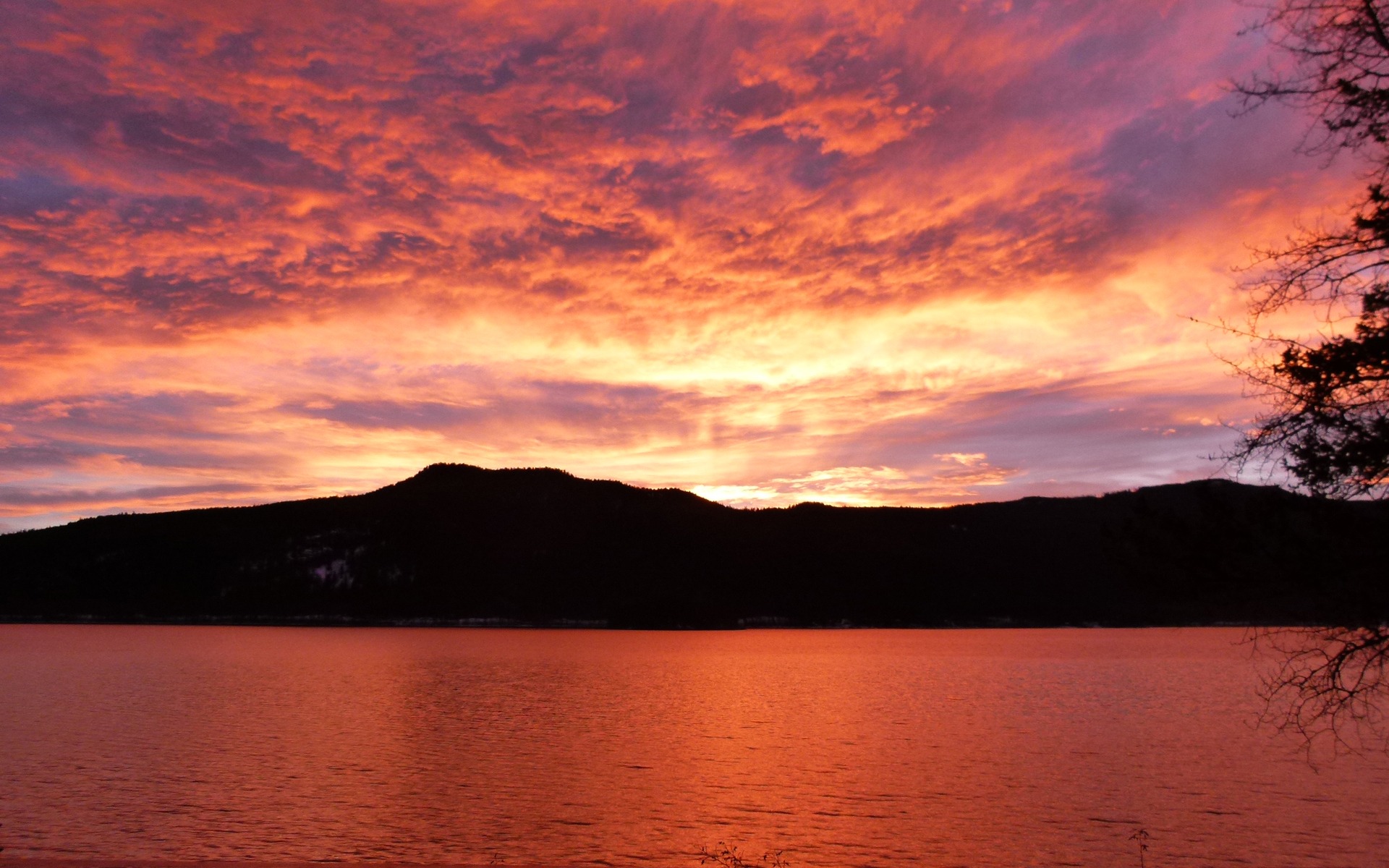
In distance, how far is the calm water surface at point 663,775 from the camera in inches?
1092

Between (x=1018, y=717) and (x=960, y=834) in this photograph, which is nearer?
(x=960, y=834)

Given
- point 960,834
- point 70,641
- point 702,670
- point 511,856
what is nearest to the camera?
point 511,856

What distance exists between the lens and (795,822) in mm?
31125

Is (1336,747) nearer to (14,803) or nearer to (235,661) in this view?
(14,803)

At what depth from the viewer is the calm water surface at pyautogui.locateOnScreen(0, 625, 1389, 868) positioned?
2773 centimetres

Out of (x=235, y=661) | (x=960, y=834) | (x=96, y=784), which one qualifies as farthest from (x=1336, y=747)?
(x=235, y=661)

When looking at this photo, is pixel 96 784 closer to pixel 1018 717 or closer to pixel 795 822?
pixel 795 822

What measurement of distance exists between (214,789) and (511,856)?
55.0ft

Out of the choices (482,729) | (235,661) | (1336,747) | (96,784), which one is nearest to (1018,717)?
(1336,747)

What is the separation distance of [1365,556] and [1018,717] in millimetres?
55005

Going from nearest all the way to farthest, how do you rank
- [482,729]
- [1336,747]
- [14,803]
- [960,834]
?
[960,834] → [14,803] → [1336,747] → [482,729]

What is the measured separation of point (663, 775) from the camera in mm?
40938

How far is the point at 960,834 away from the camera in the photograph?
29.5 m

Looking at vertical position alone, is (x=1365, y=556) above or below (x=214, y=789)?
above
